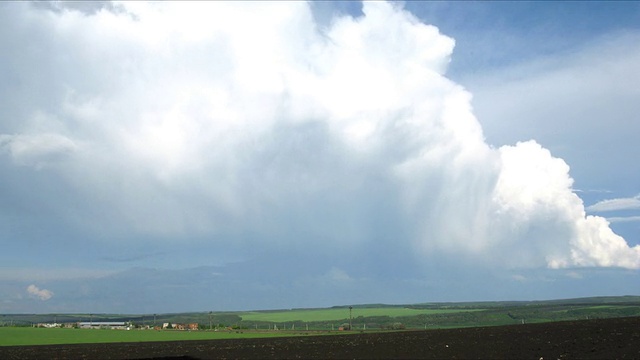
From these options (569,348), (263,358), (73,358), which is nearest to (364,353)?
(263,358)

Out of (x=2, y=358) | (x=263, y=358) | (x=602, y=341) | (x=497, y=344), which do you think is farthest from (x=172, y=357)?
(x=602, y=341)

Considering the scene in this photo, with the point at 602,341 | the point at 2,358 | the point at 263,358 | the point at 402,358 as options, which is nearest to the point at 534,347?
the point at 602,341

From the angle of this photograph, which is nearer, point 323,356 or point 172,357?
point 323,356

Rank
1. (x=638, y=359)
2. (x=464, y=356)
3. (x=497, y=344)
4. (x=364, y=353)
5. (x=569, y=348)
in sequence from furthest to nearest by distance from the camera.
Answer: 1. (x=497, y=344)
2. (x=364, y=353)
3. (x=569, y=348)
4. (x=464, y=356)
5. (x=638, y=359)

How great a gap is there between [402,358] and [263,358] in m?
13.0

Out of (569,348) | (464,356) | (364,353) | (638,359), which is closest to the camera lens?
(638,359)

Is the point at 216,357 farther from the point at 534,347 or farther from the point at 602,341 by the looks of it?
the point at 602,341

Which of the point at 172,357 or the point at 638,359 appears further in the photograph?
the point at 172,357

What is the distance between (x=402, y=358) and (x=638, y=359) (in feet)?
58.2

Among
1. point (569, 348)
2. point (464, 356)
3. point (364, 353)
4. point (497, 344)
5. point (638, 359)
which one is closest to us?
point (638, 359)

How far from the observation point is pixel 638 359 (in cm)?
4172

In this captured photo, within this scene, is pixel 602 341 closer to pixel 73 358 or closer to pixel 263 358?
pixel 263 358

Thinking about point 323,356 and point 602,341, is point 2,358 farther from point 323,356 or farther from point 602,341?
point 602,341

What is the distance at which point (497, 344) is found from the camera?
203ft
